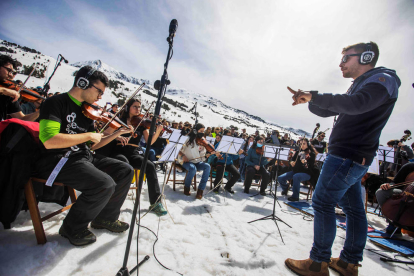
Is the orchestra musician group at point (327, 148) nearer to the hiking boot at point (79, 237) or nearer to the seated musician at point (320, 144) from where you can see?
the hiking boot at point (79, 237)

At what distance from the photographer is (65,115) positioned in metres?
1.86

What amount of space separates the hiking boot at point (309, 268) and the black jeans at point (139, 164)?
231cm

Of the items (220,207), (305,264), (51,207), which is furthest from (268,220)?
(51,207)

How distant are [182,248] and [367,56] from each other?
3084 millimetres

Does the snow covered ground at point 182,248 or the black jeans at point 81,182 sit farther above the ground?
the black jeans at point 81,182

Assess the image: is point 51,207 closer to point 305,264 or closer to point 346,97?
point 305,264

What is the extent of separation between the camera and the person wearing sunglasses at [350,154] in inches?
65.7

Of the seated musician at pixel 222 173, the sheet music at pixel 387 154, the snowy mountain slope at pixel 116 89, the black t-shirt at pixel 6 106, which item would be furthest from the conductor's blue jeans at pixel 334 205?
the sheet music at pixel 387 154

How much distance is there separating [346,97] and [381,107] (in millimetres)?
556

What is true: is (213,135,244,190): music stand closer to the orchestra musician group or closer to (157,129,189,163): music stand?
(157,129,189,163): music stand

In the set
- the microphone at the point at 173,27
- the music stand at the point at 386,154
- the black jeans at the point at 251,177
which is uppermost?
the music stand at the point at 386,154

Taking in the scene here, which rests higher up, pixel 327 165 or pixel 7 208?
pixel 327 165

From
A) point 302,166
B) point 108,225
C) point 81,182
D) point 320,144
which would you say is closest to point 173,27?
point 81,182

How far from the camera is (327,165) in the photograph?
194 cm
